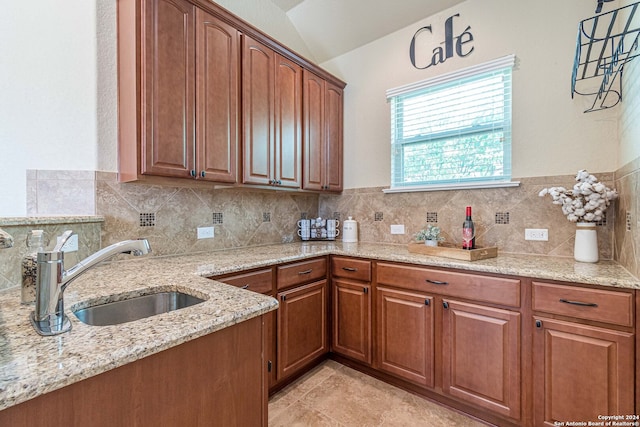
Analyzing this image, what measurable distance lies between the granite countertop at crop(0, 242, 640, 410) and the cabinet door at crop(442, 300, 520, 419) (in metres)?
0.28

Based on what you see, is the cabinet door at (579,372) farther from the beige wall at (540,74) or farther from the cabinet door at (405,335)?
the beige wall at (540,74)

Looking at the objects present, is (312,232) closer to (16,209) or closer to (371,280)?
(371,280)

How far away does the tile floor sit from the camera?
1801mm

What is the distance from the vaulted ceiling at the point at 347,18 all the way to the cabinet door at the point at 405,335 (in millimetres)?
2394

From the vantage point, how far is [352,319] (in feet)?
7.67

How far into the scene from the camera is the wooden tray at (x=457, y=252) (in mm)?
1956

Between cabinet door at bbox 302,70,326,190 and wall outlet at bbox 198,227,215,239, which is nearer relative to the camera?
wall outlet at bbox 198,227,215,239

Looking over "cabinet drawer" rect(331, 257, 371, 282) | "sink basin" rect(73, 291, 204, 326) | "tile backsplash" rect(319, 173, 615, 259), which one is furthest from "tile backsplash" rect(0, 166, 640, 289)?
"cabinet drawer" rect(331, 257, 371, 282)

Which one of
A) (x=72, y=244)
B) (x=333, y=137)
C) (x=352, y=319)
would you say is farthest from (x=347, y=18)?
(x=72, y=244)

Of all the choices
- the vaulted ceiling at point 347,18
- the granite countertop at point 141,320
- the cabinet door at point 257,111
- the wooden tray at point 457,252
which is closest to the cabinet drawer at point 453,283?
the granite countertop at point 141,320

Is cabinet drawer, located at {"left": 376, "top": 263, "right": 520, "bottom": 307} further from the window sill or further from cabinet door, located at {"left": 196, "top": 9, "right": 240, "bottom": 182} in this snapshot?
cabinet door, located at {"left": 196, "top": 9, "right": 240, "bottom": 182}

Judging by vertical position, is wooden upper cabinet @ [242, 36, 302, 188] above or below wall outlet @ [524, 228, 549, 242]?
above

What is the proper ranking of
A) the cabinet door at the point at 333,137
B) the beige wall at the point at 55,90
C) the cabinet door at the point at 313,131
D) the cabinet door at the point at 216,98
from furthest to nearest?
the cabinet door at the point at 333,137 < the cabinet door at the point at 313,131 < the cabinet door at the point at 216,98 < the beige wall at the point at 55,90

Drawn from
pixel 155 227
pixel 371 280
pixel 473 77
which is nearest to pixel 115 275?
pixel 155 227
